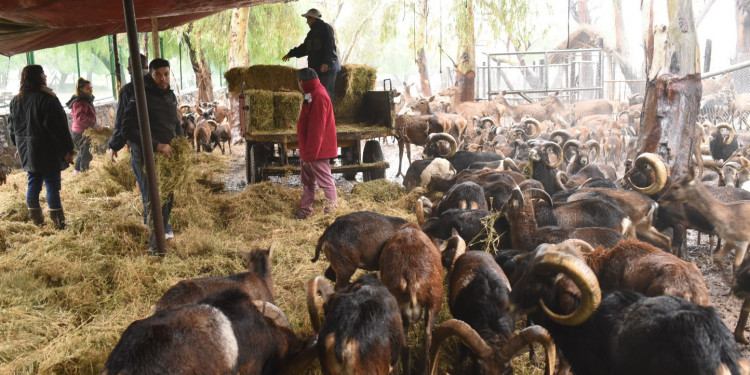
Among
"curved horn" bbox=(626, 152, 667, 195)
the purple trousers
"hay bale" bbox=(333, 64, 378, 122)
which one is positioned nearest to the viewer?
"curved horn" bbox=(626, 152, 667, 195)

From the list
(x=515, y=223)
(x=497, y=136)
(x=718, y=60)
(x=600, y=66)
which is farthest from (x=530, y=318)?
(x=718, y=60)

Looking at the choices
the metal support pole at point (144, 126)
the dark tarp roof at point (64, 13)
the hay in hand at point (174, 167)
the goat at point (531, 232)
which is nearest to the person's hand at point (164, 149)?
the hay in hand at point (174, 167)

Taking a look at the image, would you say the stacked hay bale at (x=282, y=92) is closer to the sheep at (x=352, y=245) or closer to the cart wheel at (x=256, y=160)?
the cart wheel at (x=256, y=160)

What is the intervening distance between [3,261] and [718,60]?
5329 cm

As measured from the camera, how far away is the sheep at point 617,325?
293 cm

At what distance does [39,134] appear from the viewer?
746 centimetres

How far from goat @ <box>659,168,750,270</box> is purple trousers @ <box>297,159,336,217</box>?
442 centimetres

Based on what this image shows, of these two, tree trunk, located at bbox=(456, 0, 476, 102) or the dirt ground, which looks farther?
tree trunk, located at bbox=(456, 0, 476, 102)

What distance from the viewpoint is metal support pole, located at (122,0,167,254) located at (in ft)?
17.9

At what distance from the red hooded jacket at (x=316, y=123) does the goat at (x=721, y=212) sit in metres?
4.50

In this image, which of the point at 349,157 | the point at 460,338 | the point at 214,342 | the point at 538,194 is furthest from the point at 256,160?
the point at 214,342

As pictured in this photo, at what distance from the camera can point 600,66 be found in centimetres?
2284

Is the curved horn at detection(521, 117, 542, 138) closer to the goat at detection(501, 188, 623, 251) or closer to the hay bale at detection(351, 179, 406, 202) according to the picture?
the hay bale at detection(351, 179, 406, 202)

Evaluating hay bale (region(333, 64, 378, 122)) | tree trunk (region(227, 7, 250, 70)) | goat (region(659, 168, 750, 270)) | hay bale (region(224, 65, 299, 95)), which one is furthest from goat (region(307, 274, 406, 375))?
tree trunk (region(227, 7, 250, 70))
